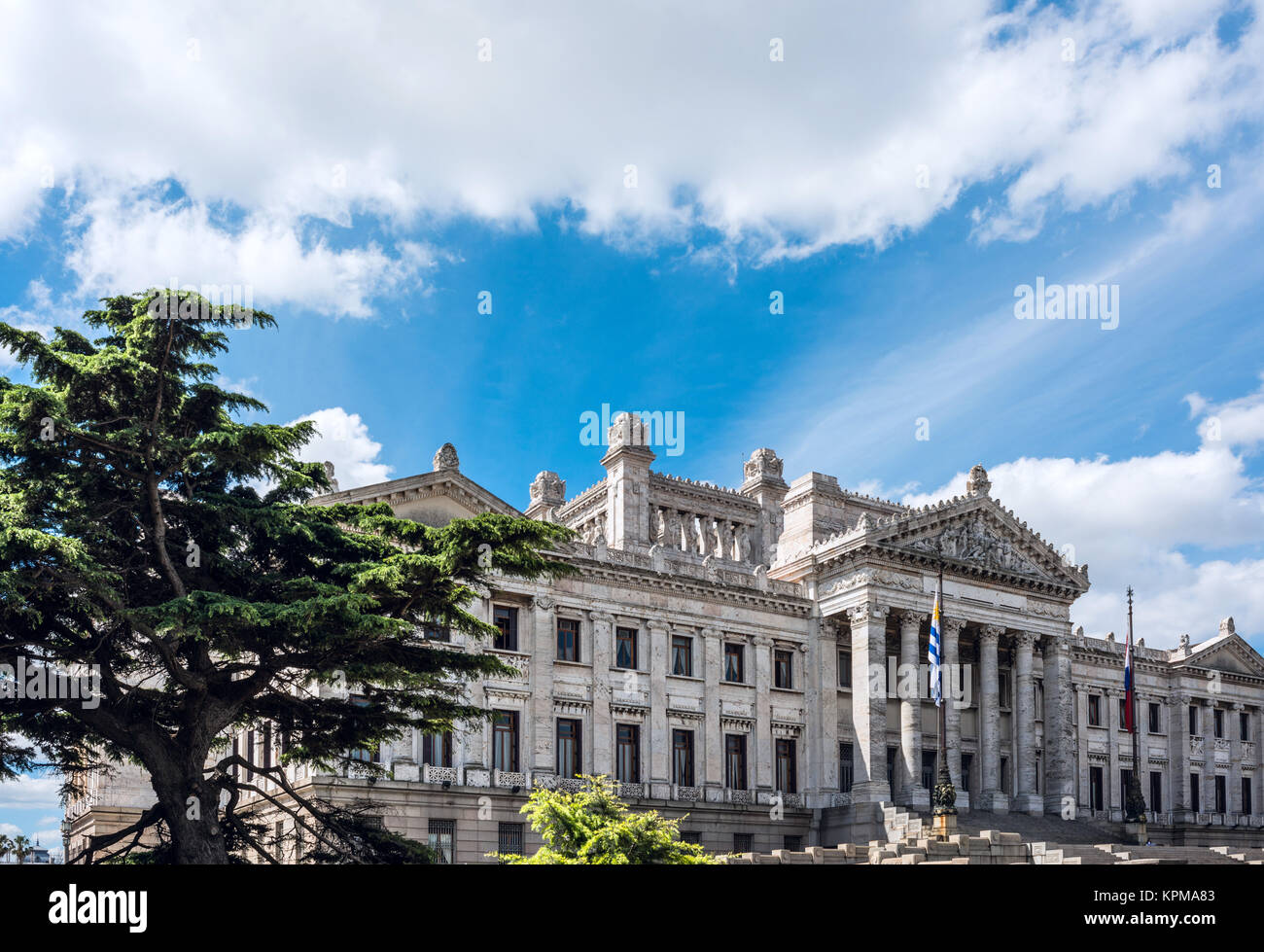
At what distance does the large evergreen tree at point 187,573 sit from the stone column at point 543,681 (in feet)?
57.3

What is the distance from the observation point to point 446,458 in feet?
149

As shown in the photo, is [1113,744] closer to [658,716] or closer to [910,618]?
[910,618]

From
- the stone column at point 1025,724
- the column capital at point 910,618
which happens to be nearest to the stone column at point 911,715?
the column capital at point 910,618

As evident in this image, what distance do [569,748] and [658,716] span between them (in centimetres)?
405

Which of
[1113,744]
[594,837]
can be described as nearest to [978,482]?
[1113,744]

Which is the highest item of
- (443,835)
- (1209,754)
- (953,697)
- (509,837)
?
(953,697)

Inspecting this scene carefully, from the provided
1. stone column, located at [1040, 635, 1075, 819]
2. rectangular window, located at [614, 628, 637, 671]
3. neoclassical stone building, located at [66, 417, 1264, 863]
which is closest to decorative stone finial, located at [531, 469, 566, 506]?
neoclassical stone building, located at [66, 417, 1264, 863]

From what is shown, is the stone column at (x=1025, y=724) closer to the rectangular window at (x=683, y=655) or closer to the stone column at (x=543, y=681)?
the rectangular window at (x=683, y=655)

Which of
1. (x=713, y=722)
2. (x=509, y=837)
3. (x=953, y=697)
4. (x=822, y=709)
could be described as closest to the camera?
(x=509, y=837)

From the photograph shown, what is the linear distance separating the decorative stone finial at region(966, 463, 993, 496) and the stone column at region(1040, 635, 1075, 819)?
7.37 m

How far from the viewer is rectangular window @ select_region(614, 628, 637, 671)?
4862cm

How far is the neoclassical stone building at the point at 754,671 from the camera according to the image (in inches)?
1767

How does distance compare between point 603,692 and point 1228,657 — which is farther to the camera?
point 1228,657
